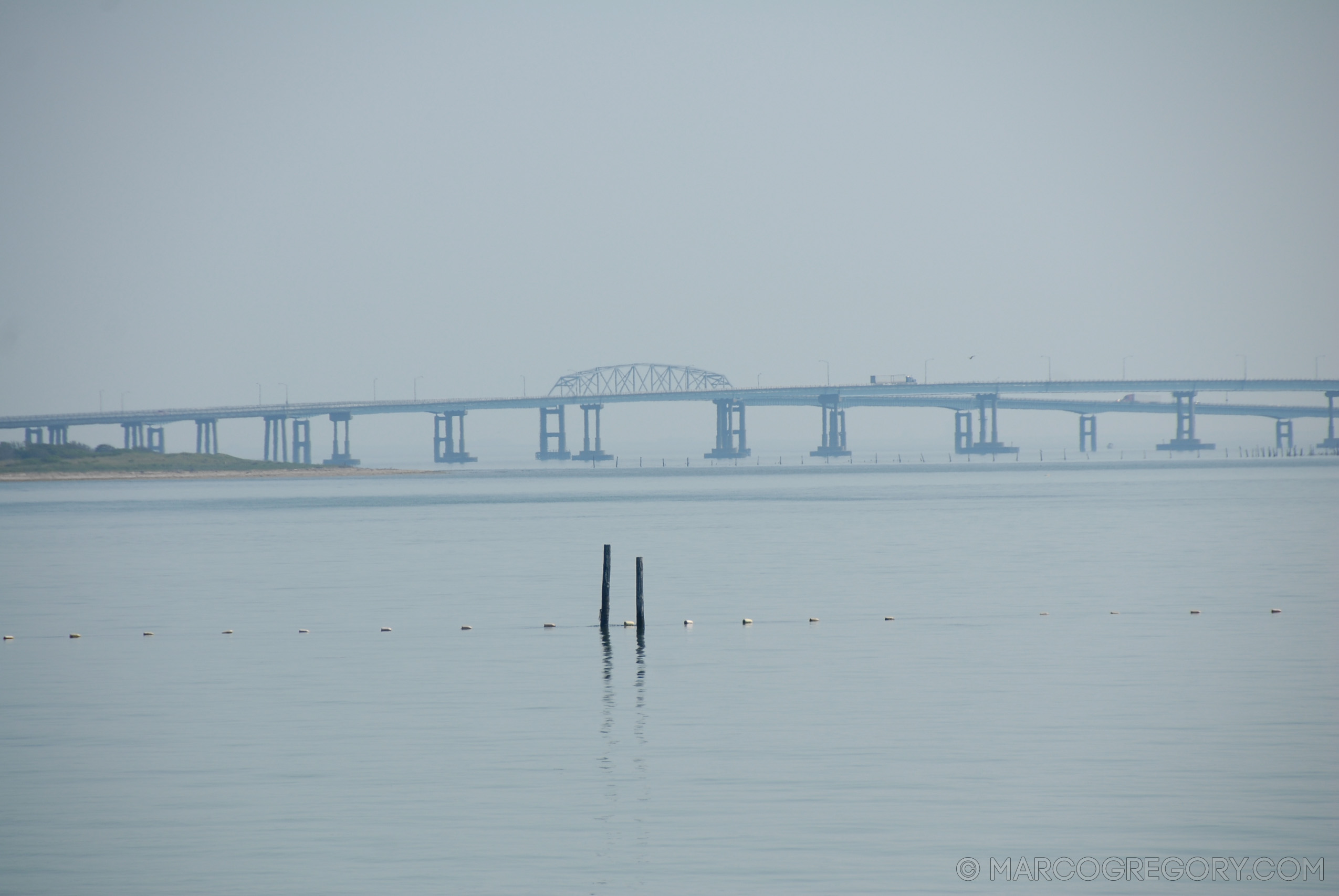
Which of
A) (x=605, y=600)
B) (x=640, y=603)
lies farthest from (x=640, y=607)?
(x=605, y=600)

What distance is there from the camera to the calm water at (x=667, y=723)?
58.5ft

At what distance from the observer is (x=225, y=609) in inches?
1805

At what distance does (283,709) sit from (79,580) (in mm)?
32038

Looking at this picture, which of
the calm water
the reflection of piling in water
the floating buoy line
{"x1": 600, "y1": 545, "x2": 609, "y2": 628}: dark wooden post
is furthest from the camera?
the floating buoy line

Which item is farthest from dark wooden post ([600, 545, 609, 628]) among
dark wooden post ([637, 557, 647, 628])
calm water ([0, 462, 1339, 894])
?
dark wooden post ([637, 557, 647, 628])

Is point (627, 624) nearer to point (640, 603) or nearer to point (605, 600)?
point (605, 600)

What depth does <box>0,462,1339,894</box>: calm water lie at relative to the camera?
702 inches

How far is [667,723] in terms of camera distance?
25.6 metres

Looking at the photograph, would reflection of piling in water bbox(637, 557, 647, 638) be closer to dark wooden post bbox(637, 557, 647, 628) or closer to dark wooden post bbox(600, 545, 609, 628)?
dark wooden post bbox(637, 557, 647, 628)

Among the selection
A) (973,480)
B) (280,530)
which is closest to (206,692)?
(280,530)

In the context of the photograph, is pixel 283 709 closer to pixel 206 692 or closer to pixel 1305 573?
pixel 206 692

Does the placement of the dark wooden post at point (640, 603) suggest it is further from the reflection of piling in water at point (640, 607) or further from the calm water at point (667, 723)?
the calm water at point (667, 723)

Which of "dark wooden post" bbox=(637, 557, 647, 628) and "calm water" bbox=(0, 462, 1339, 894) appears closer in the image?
"calm water" bbox=(0, 462, 1339, 894)

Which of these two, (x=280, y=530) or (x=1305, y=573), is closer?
(x=1305, y=573)
